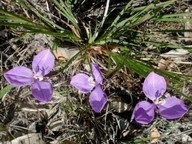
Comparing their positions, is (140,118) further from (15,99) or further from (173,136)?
(15,99)

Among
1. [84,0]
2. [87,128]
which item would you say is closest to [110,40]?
[84,0]

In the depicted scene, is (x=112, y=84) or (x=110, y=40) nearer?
(x=110, y=40)

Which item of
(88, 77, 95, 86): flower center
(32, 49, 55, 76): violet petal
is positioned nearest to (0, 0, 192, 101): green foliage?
(32, 49, 55, 76): violet petal

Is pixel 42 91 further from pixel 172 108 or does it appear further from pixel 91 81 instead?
pixel 172 108

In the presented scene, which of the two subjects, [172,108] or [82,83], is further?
[82,83]

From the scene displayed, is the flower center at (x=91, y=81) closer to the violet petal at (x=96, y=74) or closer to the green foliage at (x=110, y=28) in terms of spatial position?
the violet petal at (x=96, y=74)

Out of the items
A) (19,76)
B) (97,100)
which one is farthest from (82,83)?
Answer: (19,76)
